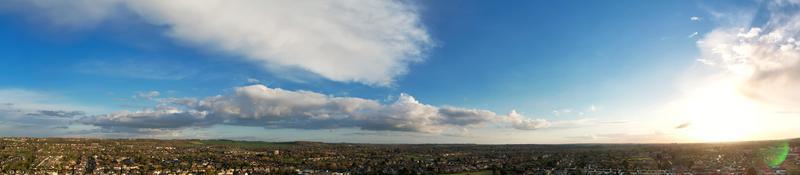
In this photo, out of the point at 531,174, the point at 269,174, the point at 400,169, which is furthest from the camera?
the point at 400,169

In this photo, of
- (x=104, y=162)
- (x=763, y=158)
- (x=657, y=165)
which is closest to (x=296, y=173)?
(x=104, y=162)

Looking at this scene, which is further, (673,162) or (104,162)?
(673,162)

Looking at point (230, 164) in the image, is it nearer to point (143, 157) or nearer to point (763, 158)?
point (143, 157)

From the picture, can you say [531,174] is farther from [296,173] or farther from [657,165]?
[296,173]

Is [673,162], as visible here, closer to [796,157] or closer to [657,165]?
[657,165]

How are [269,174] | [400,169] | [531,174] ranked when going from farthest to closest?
1. [400,169]
2. [269,174]
3. [531,174]

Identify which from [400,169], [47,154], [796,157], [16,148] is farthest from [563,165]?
[16,148]

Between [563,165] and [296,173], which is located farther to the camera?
[563,165]
